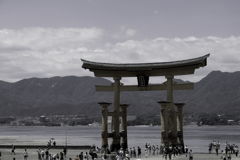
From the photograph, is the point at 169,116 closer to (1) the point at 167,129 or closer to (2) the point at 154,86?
(1) the point at 167,129

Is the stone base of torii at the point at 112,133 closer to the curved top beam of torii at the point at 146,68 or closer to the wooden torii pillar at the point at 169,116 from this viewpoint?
the wooden torii pillar at the point at 169,116

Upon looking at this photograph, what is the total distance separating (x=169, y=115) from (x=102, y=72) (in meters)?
9.94

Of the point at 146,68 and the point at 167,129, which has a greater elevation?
the point at 146,68

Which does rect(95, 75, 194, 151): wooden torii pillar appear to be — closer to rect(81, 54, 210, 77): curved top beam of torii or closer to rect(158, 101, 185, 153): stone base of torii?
rect(158, 101, 185, 153): stone base of torii

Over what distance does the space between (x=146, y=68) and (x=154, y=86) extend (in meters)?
3.48

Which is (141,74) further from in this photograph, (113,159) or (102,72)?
(113,159)

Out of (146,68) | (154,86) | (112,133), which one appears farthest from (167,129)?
(146,68)

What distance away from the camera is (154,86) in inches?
2045

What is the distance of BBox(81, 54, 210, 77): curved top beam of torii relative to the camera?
47250 millimetres

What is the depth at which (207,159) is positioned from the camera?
4050 centimetres

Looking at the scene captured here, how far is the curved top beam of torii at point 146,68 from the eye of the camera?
4725 centimetres

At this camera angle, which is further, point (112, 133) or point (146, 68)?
point (112, 133)

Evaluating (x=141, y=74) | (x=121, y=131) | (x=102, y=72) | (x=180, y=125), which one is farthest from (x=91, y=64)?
(x=180, y=125)

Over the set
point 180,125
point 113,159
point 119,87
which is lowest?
point 113,159
